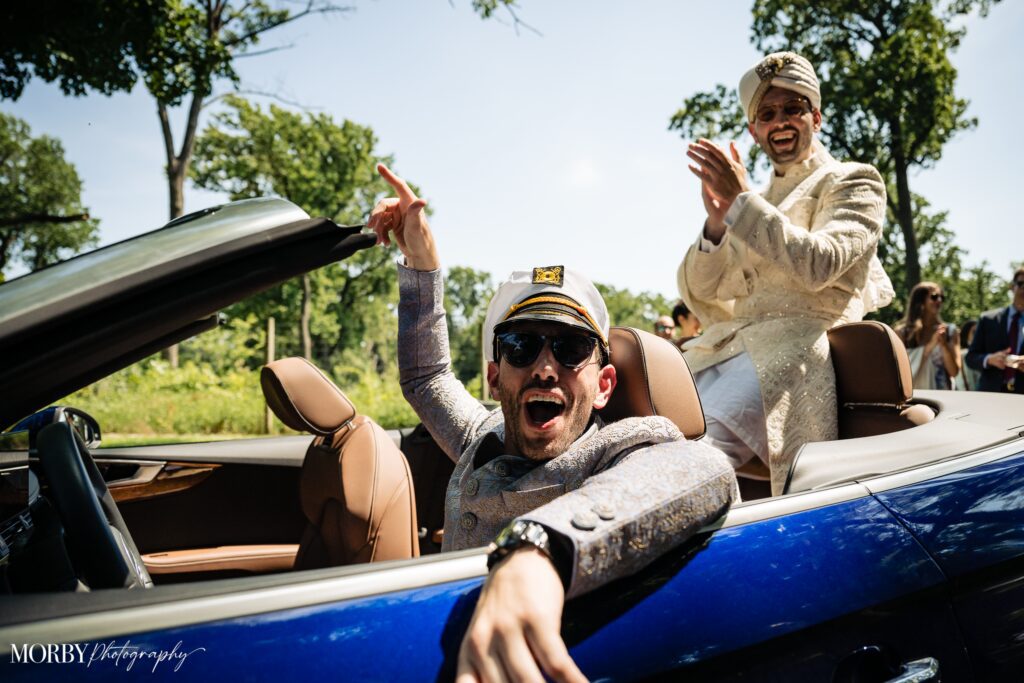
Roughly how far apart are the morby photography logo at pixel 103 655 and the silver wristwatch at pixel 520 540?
383 millimetres

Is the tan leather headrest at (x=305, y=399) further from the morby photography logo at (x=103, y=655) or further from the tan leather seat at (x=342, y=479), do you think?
the morby photography logo at (x=103, y=655)

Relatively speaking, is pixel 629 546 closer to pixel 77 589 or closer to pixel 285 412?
pixel 77 589

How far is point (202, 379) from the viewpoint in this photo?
14.5 m

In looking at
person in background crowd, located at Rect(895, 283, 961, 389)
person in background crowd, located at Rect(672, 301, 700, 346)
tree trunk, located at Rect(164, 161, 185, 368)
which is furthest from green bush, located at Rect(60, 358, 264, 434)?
person in background crowd, located at Rect(895, 283, 961, 389)

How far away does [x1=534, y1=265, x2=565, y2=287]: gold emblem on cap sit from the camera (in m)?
1.75

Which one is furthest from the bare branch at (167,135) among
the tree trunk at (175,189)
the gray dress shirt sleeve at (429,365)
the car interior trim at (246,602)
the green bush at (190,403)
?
the car interior trim at (246,602)

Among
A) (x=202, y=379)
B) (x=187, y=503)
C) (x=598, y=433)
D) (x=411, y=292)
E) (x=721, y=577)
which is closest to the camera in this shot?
(x=721, y=577)

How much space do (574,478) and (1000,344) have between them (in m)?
5.65

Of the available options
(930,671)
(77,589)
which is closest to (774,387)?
(930,671)

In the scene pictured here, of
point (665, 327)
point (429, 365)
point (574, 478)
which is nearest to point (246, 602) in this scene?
point (574, 478)

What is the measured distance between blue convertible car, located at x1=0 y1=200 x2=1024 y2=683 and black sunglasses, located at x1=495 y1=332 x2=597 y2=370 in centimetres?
53

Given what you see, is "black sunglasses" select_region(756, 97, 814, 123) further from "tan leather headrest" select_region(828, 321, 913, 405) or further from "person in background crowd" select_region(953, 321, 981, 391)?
"person in background crowd" select_region(953, 321, 981, 391)

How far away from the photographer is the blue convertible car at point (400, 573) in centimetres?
79

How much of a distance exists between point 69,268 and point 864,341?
7.52 ft
